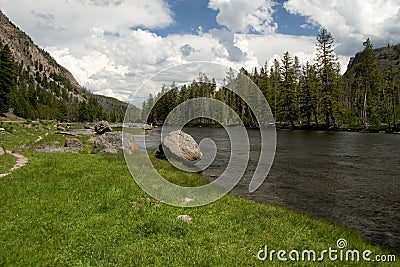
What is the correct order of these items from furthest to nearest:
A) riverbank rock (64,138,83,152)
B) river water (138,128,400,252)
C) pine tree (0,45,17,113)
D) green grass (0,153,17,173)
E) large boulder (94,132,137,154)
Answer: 1. pine tree (0,45,17,113)
2. riverbank rock (64,138,83,152)
3. large boulder (94,132,137,154)
4. green grass (0,153,17,173)
5. river water (138,128,400,252)

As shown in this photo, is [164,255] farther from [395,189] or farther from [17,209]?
[395,189]

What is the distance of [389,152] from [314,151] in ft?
27.5

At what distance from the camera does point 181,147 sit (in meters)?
30.0

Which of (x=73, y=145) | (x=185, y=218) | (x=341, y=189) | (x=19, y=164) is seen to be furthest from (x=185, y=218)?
(x=73, y=145)

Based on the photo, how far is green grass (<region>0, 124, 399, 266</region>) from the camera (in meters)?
9.23

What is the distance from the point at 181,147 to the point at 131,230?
61.9ft

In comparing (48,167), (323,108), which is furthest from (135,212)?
(323,108)

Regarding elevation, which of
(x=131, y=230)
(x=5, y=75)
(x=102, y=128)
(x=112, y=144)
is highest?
(x=5, y=75)

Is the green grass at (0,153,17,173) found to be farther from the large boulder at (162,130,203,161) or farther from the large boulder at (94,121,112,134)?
the large boulder at (94,121,112,134)

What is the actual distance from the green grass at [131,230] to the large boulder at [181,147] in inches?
497

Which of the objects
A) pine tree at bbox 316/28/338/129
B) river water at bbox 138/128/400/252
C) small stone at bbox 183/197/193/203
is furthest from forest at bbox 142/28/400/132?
small stone at bbox 183/197/193/203

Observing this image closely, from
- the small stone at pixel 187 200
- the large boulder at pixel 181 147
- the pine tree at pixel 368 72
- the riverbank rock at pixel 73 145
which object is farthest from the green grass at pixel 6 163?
the pine tree at pixel 368 72

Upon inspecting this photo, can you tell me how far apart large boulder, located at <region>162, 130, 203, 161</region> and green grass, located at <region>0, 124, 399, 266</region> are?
12627 millimetres

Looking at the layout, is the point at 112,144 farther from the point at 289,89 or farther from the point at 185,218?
the point at 289,89
